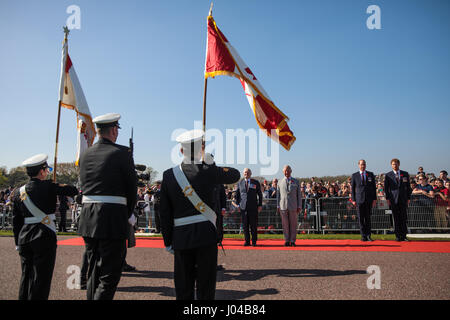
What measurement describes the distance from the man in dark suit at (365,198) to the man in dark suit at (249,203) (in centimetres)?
289

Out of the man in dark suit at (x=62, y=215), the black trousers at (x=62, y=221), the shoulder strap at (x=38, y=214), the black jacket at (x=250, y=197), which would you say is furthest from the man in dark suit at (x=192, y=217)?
the black trousers at (x=62, y=221)

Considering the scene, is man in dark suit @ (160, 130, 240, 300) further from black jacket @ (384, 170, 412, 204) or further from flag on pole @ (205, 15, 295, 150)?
black jacket @ (384, 170, 412, 204)

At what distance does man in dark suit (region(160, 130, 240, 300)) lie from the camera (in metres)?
3.00

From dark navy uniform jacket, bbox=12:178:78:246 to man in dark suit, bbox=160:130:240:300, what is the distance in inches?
58.0

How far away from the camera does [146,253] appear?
336 inches

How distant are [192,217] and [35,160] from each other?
2329mm

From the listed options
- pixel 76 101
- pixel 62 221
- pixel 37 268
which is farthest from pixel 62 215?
pixel 37 268

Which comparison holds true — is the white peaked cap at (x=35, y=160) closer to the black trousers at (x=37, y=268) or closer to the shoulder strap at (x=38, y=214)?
the shoulder strap at (x=38, y=214)

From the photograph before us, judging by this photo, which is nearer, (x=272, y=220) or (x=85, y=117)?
(x=85, y=117)

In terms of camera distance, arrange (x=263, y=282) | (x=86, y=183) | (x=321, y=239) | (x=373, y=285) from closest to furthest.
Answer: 1. (x=86, y=183)
2. (x=373, y=285)
3. (x=263, y=282)
4. (x=321, y=239)

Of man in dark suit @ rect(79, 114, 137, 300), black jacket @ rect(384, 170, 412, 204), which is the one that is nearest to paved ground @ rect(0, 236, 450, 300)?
man in dark suit @ rect(79, 114, 137, 300)
